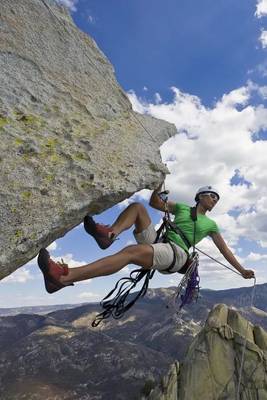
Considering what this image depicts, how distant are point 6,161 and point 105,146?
1.62 metres

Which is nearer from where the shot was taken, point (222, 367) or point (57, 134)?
point (57, 134)

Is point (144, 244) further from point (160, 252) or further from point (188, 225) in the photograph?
point (188, 225)

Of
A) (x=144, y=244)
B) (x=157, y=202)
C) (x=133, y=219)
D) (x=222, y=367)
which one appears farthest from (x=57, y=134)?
(x=222, y=367)

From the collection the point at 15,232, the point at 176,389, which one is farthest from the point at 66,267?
the point at 176,389

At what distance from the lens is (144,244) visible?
21.9 feet

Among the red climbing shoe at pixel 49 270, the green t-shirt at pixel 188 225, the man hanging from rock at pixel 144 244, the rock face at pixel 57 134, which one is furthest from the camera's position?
the green t-shirt at pixel 188 225

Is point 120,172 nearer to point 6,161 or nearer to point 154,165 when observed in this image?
point 154,165

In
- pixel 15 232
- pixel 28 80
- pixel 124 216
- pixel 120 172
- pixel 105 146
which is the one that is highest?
pixel 28 80

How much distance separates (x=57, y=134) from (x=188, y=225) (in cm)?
345

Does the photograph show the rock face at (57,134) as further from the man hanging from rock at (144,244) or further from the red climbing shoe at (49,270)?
the man hanging from rock at (144,244)

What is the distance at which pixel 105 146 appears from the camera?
19.8 feet

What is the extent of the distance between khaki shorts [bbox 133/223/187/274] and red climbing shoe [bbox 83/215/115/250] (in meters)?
1.00

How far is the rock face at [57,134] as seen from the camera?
4.83 metres

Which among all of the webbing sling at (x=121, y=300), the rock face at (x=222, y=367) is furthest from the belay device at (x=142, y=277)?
the rock face at (x=222, y=367)
